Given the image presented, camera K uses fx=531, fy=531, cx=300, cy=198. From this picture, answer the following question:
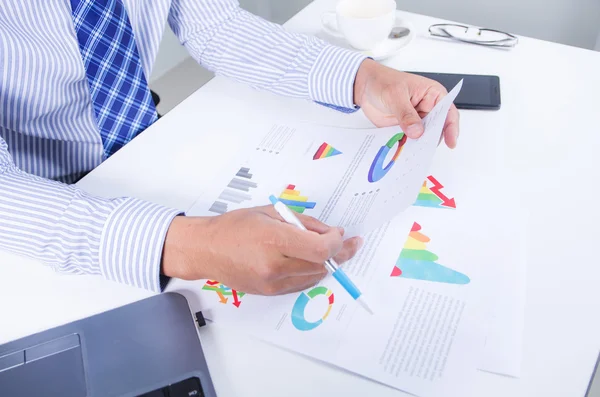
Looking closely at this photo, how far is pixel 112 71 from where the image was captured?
34.2 inches

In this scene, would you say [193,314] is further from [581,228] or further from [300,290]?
[581,228]

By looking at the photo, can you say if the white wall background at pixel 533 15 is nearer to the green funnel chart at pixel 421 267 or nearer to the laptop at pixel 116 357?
the green funnel chart at pixel 421 267

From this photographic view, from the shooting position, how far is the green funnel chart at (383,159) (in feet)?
2.23

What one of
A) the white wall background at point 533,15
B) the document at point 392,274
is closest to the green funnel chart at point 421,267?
the document at point 392,274

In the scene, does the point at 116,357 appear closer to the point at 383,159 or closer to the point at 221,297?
the point at 221,297

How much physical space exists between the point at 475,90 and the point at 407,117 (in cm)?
20

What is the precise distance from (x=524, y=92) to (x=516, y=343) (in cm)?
49

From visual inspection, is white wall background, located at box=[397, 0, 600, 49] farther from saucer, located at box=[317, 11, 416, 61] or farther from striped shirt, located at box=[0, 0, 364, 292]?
striped shirt, located at box=[0, 0, 364, 292]

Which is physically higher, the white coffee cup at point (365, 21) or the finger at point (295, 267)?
the white coffee cup at point (365, 21)

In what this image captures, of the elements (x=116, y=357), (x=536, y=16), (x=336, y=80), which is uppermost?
(x=336, y=80)

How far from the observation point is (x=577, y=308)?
1.81 ft

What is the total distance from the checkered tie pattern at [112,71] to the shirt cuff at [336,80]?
0.30 metres

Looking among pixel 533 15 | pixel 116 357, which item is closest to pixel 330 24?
pixel 116 357

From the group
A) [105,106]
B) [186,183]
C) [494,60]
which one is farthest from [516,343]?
[105,106]
